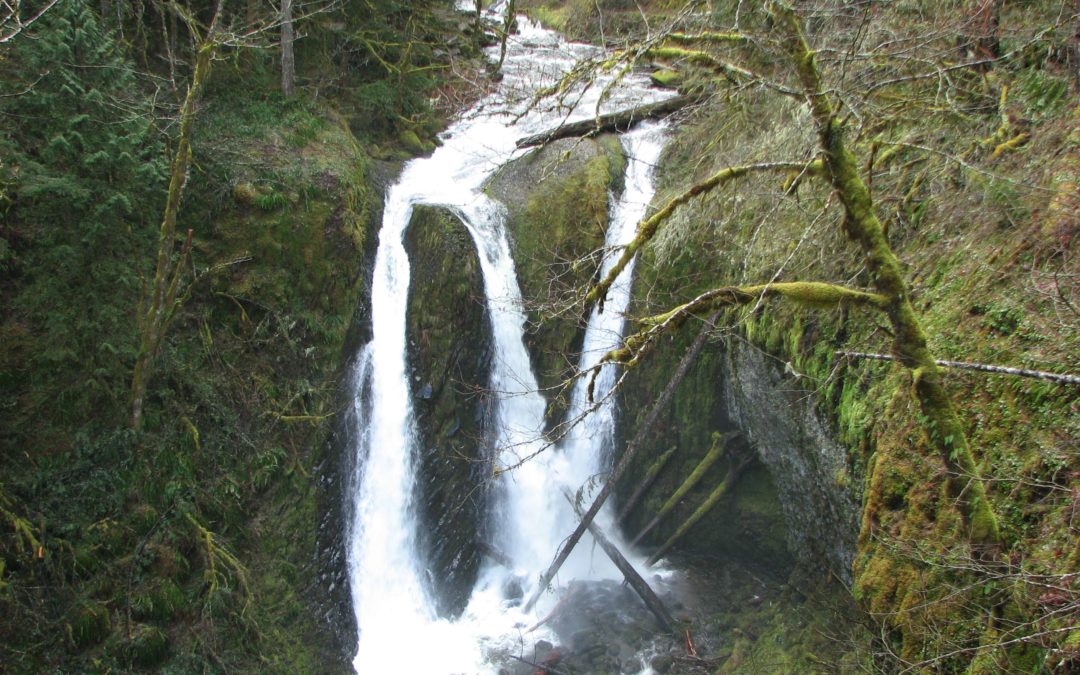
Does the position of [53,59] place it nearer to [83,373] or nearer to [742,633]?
[83,373]

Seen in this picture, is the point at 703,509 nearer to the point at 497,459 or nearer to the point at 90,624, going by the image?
the point at 497,459

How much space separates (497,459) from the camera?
9.61 metres

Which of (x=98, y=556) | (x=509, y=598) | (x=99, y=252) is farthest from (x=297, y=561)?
(x=99, y=252)

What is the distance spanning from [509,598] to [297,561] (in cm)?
337

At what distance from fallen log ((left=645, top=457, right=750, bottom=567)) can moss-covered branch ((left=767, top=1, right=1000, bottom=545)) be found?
605 centimetres

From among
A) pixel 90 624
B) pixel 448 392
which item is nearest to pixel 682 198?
pixel 448 392

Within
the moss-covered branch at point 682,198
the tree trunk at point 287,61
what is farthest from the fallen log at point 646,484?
the tree trunk at point 287,61

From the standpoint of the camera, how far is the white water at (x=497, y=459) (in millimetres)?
8805

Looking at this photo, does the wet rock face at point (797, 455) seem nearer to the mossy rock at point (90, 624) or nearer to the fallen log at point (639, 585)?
the fallen log at point (639, 585)

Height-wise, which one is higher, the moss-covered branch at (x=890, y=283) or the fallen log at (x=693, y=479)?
the moss-covered branch at (x=890, y=283)

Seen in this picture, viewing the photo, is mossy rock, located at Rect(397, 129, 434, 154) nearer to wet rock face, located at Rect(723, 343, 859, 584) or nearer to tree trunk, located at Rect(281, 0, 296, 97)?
tree trunk, located at Rect(281, 0, 296, 97)

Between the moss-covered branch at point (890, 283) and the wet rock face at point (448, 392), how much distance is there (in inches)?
267

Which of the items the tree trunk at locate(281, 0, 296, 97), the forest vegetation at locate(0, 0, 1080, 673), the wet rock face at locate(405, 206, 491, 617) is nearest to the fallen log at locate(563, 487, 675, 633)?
the forest vegetation at locate(0, 0, 1080, 673)

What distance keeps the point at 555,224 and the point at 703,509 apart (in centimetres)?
554
